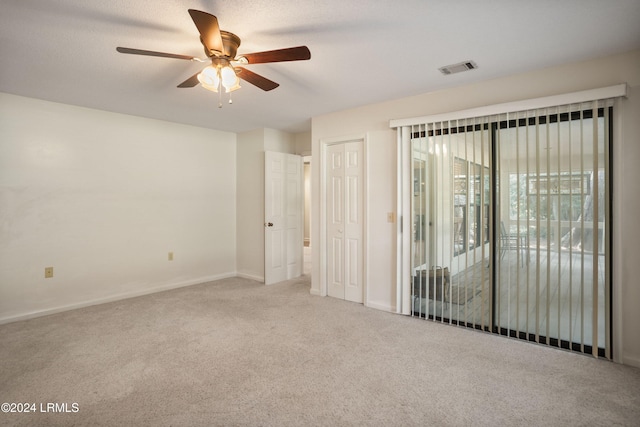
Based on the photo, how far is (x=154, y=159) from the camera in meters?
4.57

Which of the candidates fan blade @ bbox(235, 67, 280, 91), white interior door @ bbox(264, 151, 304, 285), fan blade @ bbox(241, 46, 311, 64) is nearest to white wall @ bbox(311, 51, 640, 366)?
white interior door @ bbox(264, 151, 304, 285)

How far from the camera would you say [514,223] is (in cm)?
296

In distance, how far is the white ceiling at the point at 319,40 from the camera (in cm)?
197

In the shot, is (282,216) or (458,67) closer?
(458,67)

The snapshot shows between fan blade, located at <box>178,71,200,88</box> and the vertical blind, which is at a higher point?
fan blade, located at <box>178,71,200,88</box>

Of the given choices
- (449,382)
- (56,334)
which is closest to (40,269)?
(56,334)

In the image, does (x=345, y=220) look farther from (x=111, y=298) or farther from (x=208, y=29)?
(x=111, y=298)

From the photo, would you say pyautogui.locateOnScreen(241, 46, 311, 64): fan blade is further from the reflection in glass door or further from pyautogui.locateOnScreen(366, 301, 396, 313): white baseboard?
pyautogui.locateOnScreen(366, 301, 396, 313): white baseboard

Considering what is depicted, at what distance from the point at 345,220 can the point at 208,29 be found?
2786 mm

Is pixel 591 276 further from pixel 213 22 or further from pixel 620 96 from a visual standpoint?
pixel 213 22

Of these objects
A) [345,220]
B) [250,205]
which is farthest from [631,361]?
[250,205]

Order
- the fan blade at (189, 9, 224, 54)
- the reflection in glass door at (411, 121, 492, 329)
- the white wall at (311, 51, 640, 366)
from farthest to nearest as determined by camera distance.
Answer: the reflection in glass door at (411, 121, 492, 329), the white wall at (311, 51, 640, 366), the fan blade at (189, 9, 224, 54)

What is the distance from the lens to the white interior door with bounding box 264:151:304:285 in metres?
4.98

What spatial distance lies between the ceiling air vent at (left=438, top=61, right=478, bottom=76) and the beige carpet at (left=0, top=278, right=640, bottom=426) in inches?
97.6
